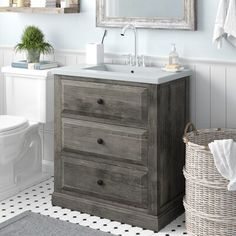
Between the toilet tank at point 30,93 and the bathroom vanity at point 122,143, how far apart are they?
44 centimetres

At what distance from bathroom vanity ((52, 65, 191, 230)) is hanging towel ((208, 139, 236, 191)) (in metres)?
0.39

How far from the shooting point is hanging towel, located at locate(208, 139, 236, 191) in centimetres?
313

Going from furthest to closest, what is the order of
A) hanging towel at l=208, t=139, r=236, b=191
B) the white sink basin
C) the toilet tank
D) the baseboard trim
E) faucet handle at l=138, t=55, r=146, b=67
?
the baseboard trim < the toilet tank < faucet handle at l=138, t=55, r=146, b=67 < the white sink basin < hanging towel at l=208, t=139, r=236, b=191

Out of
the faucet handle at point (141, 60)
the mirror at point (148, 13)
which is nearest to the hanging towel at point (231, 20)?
the mirror at point (148, 13)

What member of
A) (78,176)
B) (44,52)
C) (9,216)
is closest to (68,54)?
(44,52)

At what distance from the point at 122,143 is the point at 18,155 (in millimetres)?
943

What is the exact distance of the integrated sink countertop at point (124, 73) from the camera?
3.36 meters

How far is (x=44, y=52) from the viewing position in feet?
14.4

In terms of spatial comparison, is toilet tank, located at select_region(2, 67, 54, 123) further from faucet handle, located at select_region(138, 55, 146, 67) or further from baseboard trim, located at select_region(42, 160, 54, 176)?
faucet handle, located at select_region(138, 55, 146, 67)

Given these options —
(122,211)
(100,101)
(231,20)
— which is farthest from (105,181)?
(231,20)

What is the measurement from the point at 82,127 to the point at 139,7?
89 cm

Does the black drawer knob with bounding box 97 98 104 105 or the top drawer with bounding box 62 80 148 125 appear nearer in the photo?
the top drawer with bounding box 62 80 148 125

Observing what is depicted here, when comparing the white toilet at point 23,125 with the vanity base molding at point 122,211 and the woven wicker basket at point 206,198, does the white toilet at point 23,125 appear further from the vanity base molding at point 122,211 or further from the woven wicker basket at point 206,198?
the woven wicker basket at point 206,198

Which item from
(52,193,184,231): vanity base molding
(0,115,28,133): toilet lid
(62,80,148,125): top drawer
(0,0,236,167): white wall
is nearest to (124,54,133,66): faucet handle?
(0,0,236,167): white wall
